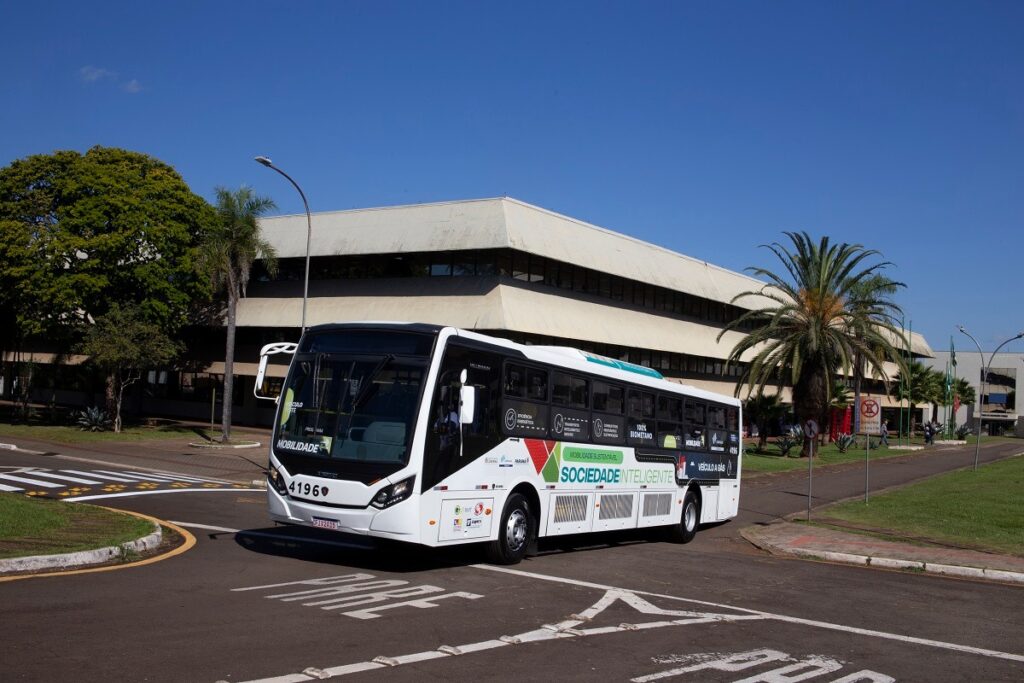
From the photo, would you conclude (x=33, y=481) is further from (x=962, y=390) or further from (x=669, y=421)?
(x=962, y=390)

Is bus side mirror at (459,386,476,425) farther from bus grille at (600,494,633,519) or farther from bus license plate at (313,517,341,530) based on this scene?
bus grille at (600,494,633,519)

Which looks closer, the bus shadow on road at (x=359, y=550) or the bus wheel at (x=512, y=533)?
the bus shadow on road at (x=359, y=550)

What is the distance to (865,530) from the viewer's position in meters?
20.8

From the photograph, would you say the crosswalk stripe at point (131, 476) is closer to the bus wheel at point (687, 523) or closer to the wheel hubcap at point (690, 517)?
the bus wheel at point (687, 523)

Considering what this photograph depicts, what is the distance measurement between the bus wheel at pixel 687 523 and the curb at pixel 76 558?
32.8 feet

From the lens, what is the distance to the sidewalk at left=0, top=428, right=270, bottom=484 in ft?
97.1

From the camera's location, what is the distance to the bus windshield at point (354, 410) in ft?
39.7

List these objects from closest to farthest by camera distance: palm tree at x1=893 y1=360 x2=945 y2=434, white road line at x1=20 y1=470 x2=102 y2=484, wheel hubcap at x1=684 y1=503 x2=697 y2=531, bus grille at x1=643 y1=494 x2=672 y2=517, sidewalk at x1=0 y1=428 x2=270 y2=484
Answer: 1. bus grille at x1=643 y1=494 x2=672 y2=517
2. wheel hubcap at x1=684 y1=503 x2=697 y2=531
3. white road line at x1=20 y1=470 x2=102 y2=484
4. sidewalk at x1=0 y1=428 x2=270 y2=484
5. palm tree at x1=893 y1=360 x2=945 y2=434

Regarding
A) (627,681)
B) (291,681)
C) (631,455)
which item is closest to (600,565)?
(631,455)

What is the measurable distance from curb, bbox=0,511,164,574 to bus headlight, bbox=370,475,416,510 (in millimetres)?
3462

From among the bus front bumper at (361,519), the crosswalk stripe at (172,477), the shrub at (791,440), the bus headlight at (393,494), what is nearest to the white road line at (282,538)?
the bus front bumper at (361,519)

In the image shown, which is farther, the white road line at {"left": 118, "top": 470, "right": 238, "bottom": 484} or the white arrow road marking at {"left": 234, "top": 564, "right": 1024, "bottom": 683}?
the white road line at {"left": 118, "top": 470, "right": 238, "bottom": 484}

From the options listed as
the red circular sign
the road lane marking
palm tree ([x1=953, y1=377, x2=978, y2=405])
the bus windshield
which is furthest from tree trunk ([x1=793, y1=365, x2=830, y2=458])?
palm tree ([x1=953, y1=377, x2=978, y2=405])

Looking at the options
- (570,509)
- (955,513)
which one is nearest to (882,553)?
(570,509)
